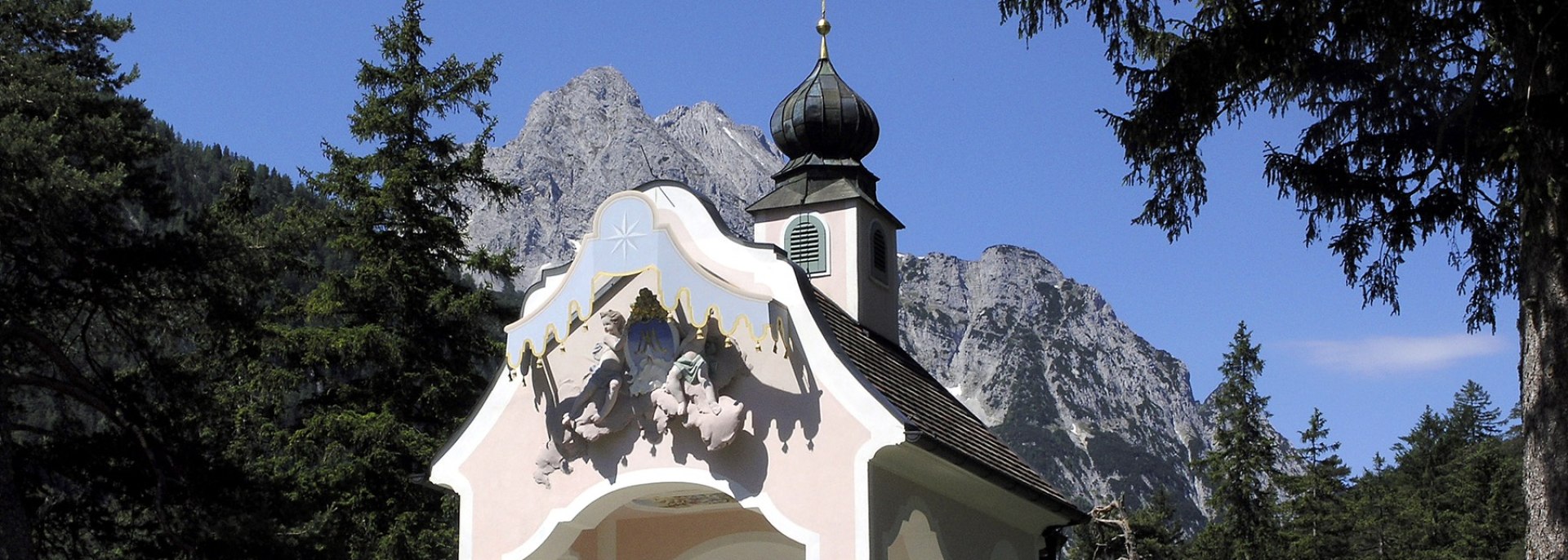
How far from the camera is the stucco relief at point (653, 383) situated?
1495 centimetres

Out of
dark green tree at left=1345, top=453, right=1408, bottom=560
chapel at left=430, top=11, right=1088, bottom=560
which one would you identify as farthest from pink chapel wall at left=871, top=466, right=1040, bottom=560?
dark green tree at left=1345, top=453, right=1408, bottom=560

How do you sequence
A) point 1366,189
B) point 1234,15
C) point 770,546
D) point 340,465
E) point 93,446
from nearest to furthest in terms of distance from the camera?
point 1234,15 → point 1366,189 → point 770,546 → point 93,446 → point 340,465

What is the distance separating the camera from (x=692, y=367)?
49.3 ft

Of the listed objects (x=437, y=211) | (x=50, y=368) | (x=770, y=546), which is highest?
(x=437, y=211)

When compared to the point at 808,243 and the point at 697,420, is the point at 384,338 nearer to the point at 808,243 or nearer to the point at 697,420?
the point at 808,243

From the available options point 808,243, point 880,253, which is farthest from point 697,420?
point 880,253

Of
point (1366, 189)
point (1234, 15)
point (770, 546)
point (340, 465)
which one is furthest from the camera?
point (340, 465)

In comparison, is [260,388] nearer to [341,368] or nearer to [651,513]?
[341,368]

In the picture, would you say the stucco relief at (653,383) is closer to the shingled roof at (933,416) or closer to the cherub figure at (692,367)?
the cherub figure at (692,367)

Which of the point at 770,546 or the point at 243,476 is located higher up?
the point at 243,476

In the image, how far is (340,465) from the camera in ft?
80.8

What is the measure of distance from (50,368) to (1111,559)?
589 inches

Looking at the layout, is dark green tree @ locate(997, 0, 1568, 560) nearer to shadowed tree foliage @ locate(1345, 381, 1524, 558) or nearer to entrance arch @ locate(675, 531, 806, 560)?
entrance arch @ locate(675, 531, 806, 560)

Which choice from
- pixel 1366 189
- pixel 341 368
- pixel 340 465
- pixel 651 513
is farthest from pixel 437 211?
pixel 1366 189
